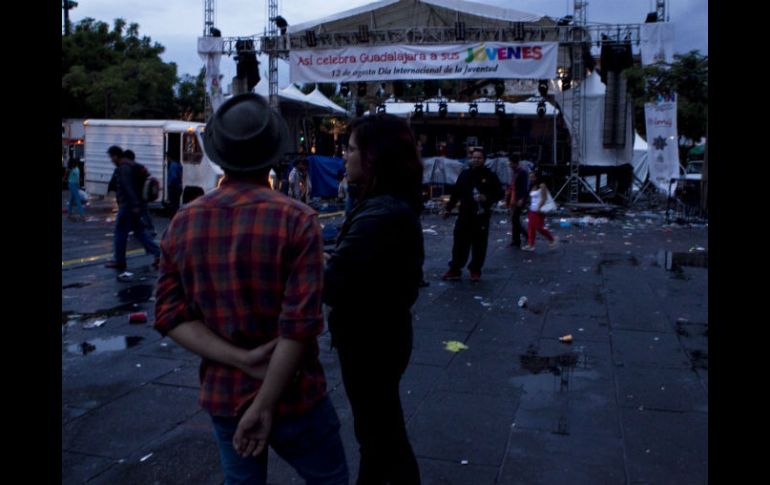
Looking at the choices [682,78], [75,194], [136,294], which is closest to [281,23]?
[75,194]

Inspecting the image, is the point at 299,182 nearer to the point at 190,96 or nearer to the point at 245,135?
the point at 245,135

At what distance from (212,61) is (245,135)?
2321cm

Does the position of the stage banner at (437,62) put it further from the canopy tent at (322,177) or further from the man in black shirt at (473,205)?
the man in black shirt at (473,205)

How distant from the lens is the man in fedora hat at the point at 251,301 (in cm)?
215

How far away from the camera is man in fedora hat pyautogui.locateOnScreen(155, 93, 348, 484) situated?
2.15 m

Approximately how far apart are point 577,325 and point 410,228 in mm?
4890

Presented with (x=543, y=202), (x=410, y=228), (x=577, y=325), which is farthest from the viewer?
(x=543, y=202)

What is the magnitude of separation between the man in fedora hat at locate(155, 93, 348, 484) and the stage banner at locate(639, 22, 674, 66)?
2069cm

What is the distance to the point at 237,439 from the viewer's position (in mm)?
2211

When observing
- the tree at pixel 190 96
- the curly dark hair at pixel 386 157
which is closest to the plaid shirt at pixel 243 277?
the curly dark hair at pixel 386 157

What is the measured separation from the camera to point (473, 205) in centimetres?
999

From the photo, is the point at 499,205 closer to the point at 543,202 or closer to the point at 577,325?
the point at 543,202
